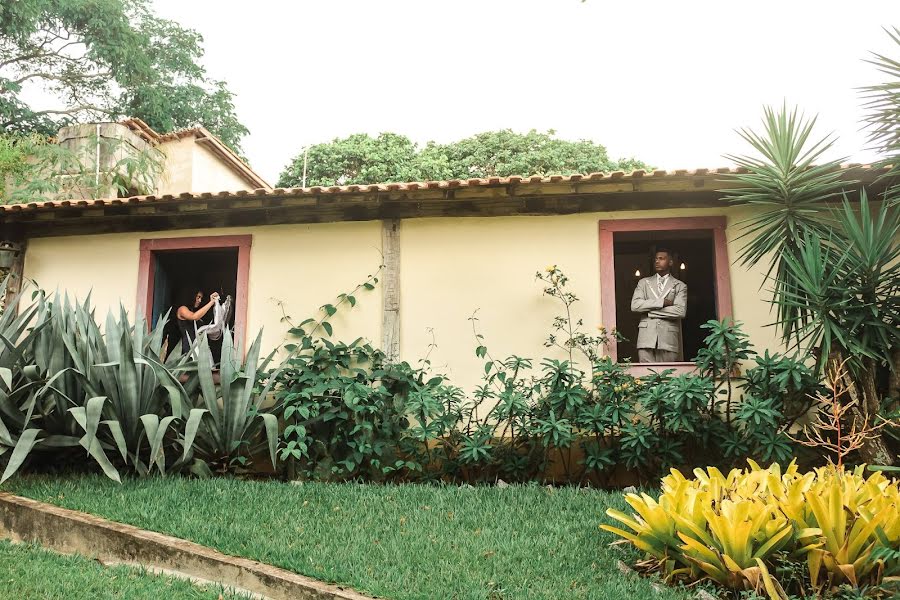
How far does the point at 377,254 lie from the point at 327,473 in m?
2.26

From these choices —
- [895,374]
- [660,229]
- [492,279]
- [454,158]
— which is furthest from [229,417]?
[454,158]

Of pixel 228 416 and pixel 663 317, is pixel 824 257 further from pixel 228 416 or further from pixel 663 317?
pixel 228 416

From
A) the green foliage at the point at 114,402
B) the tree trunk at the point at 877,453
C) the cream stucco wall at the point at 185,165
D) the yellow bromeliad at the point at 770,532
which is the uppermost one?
the cream stucco wall at the point at 185,165

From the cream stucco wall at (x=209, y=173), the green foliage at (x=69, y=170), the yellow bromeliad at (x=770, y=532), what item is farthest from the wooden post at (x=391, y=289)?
the cream stucco wall at (x=209, y=173)

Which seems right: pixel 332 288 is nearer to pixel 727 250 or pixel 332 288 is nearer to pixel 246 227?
pixel 246 227

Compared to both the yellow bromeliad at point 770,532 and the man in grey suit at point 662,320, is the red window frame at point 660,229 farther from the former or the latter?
the yellow bromeliad at point 770,532

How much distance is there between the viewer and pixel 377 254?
7488mm

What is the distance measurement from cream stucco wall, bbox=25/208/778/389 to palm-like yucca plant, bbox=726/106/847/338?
750mm

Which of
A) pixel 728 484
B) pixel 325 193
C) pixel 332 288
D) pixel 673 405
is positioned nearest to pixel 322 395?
pixel 332 288

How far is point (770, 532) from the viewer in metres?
3.58

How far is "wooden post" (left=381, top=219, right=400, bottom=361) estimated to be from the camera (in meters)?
7.25

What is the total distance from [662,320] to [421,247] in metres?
2.45

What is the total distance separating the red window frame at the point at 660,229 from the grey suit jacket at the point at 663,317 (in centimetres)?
29

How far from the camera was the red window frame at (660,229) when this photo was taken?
270 inches
